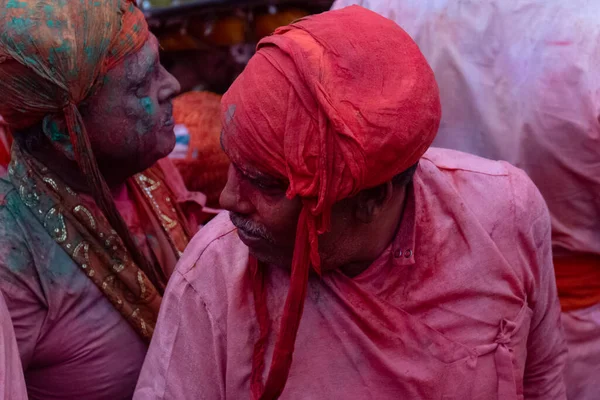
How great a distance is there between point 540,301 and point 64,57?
4.74 feet

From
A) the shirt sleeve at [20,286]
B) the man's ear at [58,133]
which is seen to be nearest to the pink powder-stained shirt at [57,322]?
the shirt sleeve at [20,286]

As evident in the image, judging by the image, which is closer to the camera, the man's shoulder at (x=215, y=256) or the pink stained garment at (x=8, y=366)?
the pink stained garment at (x=8, y=366)

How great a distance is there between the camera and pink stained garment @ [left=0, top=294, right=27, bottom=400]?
1.70m

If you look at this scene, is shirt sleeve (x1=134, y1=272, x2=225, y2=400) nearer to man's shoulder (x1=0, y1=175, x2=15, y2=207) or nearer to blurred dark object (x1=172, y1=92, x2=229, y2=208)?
man's shoulder (x1=0, y1=175, x2=15, y2=207)

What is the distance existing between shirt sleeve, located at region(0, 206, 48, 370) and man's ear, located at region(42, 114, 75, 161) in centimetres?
24

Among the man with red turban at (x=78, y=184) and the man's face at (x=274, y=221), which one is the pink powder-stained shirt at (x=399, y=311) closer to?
the man's face at (x=274, y=221)

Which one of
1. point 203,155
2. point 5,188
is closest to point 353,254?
point 5,188

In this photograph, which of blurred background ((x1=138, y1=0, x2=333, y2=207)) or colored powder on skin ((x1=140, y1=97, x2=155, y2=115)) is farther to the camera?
blurred background ((x1=138, y1=0, x2=333, y2=207))

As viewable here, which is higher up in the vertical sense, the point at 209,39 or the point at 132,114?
the point at 132,114

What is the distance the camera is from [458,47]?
106 inches

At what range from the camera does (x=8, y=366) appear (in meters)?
1.75

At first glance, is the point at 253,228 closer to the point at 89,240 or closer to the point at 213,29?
the point at 89,240

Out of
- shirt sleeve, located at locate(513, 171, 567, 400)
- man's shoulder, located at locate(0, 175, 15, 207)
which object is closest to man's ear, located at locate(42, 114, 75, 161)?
man's shoulder, located at locate(0, 175, 15, 207)

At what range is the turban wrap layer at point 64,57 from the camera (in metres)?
2.30
